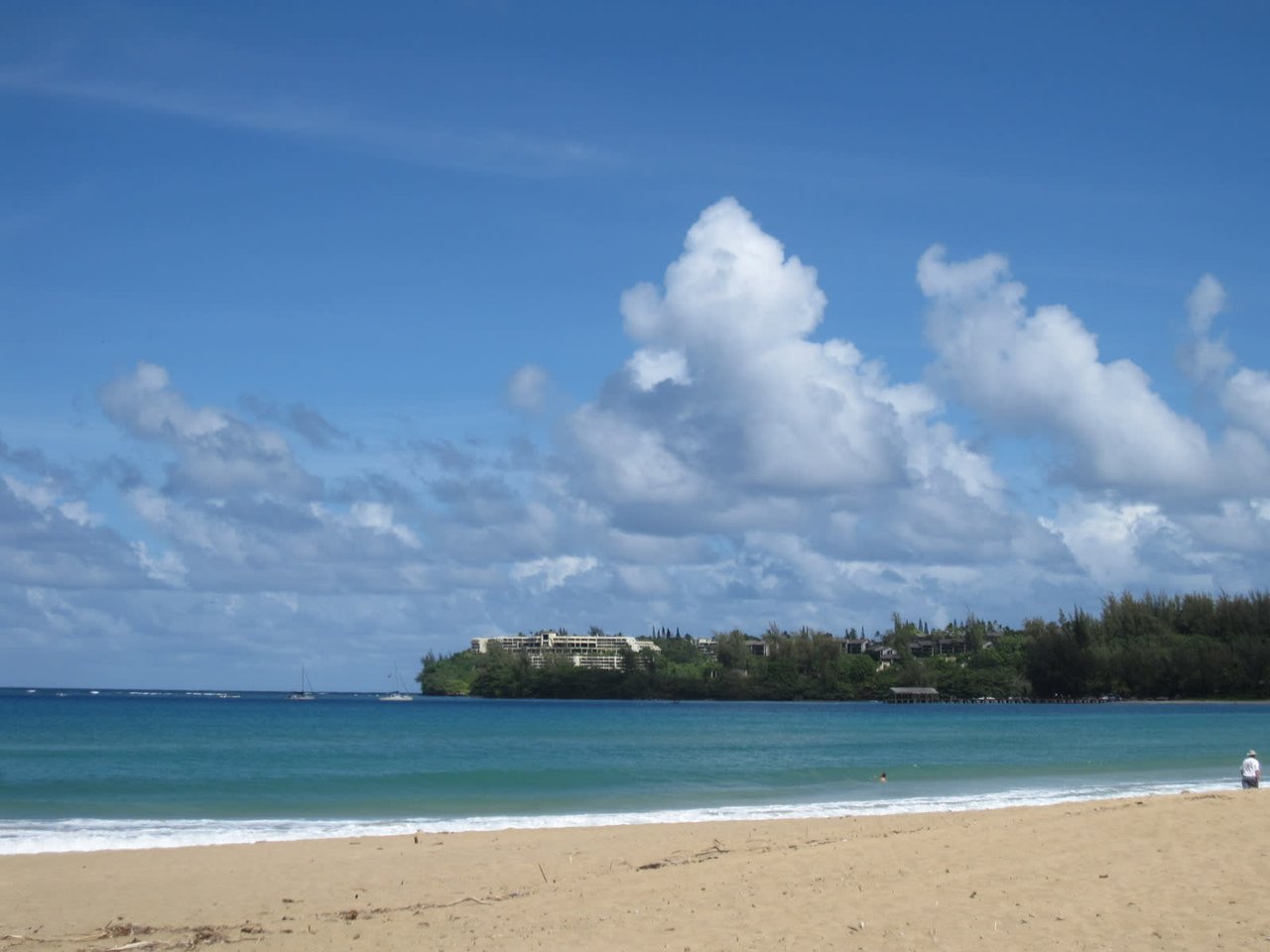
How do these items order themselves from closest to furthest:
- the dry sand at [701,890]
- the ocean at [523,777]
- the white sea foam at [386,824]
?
1. the dry sand at [701,890]
2. the white sea foam at [386,824]
3. the ocean at [523,777]

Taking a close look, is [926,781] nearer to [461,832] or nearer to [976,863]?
[461,832]

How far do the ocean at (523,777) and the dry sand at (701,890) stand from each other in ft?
15.7

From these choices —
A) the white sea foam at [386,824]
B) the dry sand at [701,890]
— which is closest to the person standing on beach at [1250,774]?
the white sea foam at [386,824]

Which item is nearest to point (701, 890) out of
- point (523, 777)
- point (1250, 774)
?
point (1250, 774)

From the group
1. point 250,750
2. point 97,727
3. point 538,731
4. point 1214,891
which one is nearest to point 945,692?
point 538,731

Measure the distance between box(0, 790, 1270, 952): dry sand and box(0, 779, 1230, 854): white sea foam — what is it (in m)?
2.23

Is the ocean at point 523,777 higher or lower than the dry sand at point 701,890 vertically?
lower

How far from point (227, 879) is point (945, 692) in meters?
182

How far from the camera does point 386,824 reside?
27516 millimetres

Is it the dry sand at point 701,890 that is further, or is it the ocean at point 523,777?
the ocean at point 523,777

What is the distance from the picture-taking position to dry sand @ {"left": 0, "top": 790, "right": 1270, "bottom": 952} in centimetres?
1391

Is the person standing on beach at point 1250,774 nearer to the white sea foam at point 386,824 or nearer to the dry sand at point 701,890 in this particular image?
the white sea foam at point 386,824

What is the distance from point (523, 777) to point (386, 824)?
48.0ft

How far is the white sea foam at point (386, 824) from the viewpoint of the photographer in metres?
24.7
